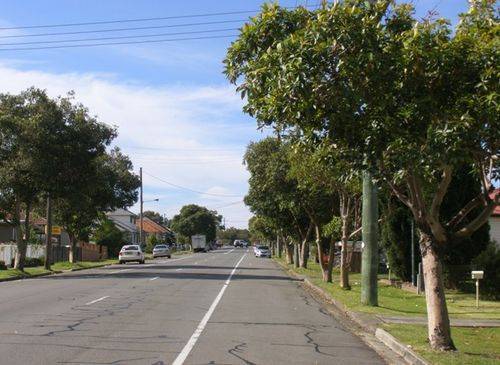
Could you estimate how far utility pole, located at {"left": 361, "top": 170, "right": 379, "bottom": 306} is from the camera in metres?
17.5

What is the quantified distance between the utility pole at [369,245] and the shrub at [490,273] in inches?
200

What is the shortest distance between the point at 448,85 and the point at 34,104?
89.4 ft

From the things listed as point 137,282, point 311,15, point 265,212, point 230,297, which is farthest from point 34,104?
point 311,15

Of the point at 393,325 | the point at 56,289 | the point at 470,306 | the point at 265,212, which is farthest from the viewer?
the point at 265,212

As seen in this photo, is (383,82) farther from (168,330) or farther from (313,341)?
(168,330)

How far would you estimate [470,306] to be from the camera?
18.1 m

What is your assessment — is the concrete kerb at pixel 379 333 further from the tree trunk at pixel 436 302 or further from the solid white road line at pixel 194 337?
the solid white road line at pixel 194 337

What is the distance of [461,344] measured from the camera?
1098 cm

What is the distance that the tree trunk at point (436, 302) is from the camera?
10.0m

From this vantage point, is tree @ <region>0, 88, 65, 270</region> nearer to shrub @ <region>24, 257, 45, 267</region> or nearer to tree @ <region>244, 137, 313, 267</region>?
shrub @ <region>24, 257, 45, 267</region>

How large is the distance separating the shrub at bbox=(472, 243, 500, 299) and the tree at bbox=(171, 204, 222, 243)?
118811 millimetres

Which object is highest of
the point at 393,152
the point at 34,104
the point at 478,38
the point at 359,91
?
the point at 34,104

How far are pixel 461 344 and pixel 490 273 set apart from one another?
34.8 feet

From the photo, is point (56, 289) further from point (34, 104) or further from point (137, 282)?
point (34, 104)
